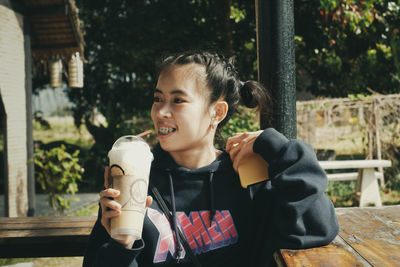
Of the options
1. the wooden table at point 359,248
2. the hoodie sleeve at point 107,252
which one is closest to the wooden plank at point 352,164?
the wooden table at point 359,248

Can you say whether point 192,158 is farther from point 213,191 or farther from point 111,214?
point 111,214

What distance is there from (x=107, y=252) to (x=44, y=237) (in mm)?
1111

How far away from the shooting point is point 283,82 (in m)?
1.99

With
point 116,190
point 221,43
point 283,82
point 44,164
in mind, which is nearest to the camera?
point 116,190

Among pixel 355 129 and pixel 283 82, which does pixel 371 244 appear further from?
pixel 355 129

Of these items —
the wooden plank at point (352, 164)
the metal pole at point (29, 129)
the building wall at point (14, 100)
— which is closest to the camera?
the building wall at point (14, 100)

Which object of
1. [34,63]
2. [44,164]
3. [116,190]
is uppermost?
[34,63]

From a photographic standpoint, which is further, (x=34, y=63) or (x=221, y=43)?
(x=221, y=43)

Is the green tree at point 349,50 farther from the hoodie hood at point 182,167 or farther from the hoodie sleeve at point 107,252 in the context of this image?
the hoodie sleeve at point 107,252

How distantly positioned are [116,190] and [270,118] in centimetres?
95

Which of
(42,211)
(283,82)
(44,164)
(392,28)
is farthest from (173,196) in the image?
(392,28)

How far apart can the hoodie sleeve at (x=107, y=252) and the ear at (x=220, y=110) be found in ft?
2.32

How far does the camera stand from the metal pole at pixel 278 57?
198 centimetres

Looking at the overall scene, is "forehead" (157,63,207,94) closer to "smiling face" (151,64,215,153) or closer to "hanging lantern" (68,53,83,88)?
"smiling face" (151,64,215,153)
